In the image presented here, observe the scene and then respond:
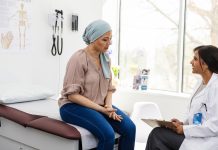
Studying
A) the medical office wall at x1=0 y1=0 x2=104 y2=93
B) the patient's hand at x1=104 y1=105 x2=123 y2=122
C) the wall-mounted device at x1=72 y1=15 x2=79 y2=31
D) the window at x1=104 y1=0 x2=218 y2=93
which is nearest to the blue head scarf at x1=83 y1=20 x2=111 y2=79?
the patient's hand at x1=104 y1=105 x2=123 y2=122

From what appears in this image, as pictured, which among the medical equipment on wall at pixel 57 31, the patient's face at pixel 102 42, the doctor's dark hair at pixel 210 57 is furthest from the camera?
the medical equipment on wall at pixel 57 31

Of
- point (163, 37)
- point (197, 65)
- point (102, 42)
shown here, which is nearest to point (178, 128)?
point (197, 65)

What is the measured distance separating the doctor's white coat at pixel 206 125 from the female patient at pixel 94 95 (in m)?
0.46

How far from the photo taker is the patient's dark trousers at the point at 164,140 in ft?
6.59

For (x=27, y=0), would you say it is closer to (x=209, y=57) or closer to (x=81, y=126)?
(x=81, y=126)

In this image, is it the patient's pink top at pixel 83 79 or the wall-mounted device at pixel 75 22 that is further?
the wall-mounted device at pixel 75 22

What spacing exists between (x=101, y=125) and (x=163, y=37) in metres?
2.00

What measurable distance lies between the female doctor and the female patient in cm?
25

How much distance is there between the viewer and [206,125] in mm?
1797

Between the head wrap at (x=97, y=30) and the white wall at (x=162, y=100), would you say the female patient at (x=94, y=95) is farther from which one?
the white wall at (x=162, y=100)

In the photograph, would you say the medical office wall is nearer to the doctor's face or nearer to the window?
the window

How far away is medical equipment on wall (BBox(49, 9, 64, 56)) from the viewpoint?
10.3ft

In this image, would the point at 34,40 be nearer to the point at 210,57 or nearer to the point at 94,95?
the point at 94,95

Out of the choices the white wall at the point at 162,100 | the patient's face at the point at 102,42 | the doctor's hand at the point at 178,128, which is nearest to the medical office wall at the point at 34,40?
the white wall at the point at 162,100
